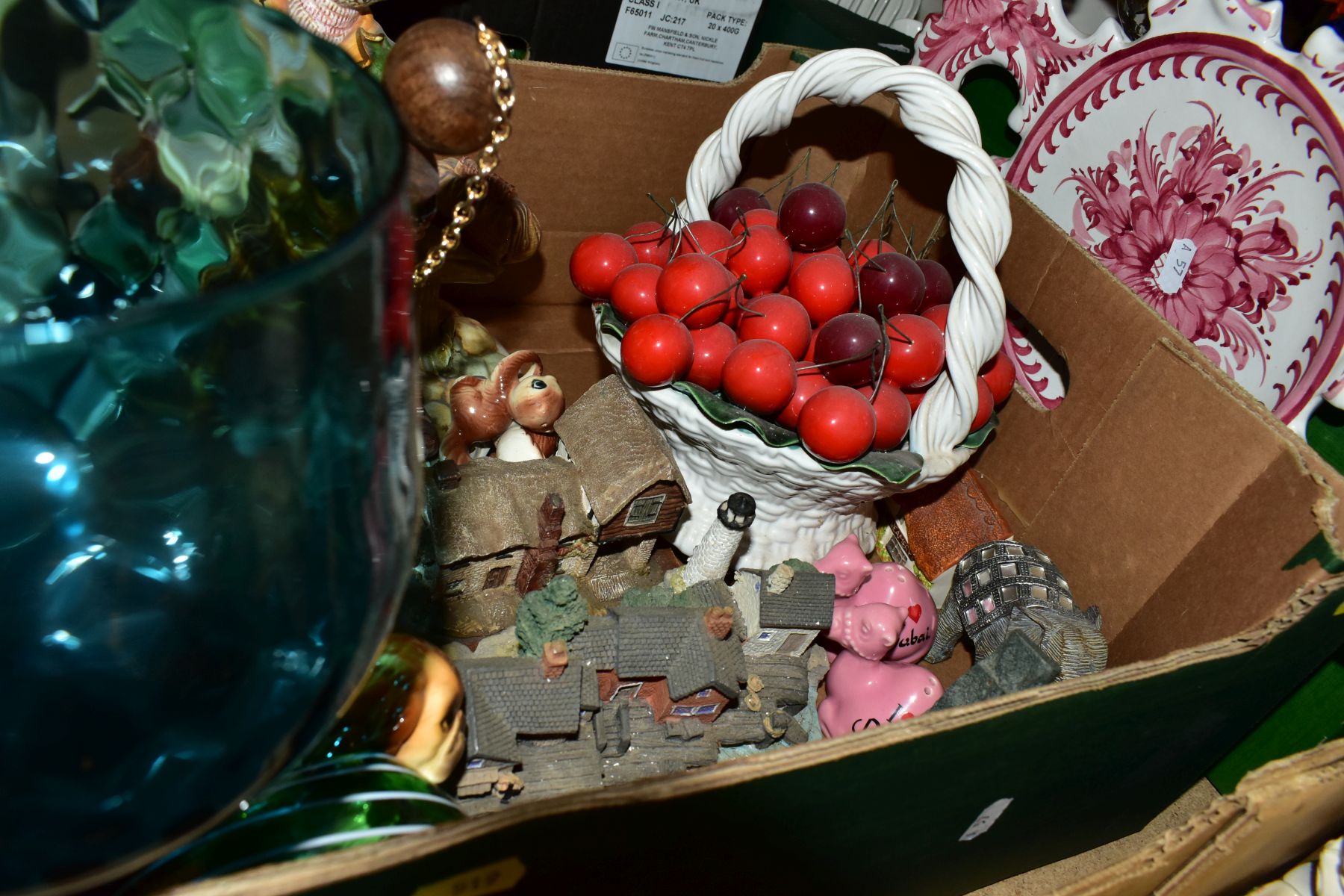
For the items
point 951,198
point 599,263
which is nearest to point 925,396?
point 951,198

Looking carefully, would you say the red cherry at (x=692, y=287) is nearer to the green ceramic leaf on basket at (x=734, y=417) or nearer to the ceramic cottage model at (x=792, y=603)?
the green ceramic leaf on basket at (x=734, y=417)

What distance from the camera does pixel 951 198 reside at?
61 centimetres

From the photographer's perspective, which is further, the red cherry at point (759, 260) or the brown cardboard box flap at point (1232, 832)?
the red cherry at point (759, 260)

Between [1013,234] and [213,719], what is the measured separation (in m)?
0.64

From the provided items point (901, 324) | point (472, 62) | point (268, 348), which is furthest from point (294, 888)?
point (901, 324)

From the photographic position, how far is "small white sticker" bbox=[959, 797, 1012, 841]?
50cm

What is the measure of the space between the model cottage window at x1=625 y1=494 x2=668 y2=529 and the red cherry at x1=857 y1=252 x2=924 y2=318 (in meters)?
0.20

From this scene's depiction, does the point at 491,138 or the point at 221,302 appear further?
the point at 491,138

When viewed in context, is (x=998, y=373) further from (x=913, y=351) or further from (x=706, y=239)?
(x=706, y=239)

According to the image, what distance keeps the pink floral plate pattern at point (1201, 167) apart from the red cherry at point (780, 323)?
→ 0.74 feet

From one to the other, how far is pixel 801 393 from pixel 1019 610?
203 mm

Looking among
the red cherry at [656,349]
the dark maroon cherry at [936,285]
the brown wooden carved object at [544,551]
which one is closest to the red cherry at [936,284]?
the dark maroon cherry at [936,285]

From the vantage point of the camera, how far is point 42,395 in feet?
1.01

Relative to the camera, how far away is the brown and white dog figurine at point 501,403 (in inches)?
26.5
